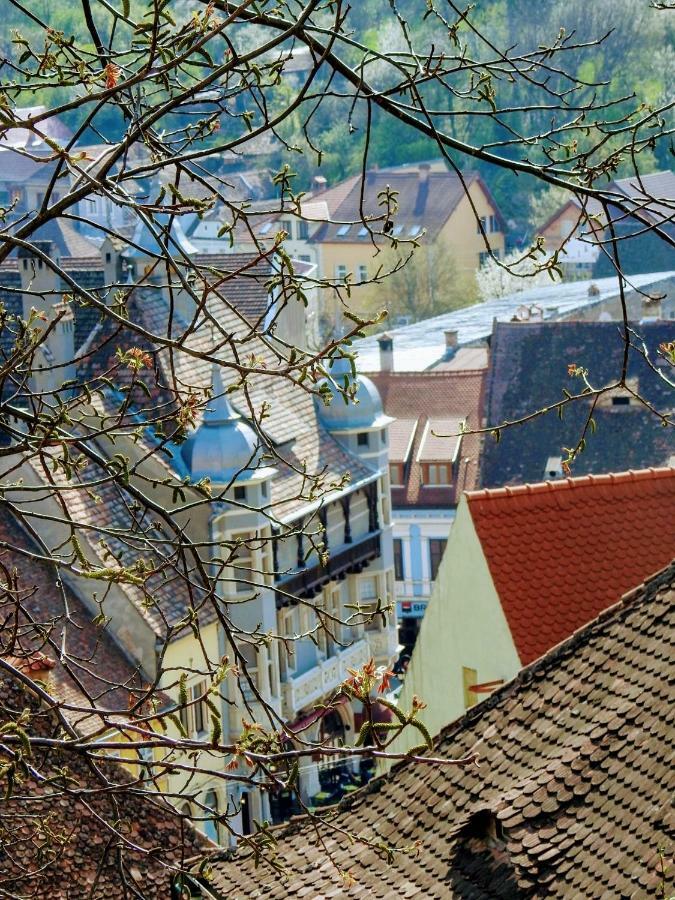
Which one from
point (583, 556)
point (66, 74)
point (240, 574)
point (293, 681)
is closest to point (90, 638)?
point (240, 574)

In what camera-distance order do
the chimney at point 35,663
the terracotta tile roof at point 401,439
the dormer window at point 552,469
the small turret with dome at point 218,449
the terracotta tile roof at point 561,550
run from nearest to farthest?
the chimney at point 35,663 < the terracotta tile roof at point 561,550 < the small turret with dome at point 218,449 < the dormer window at point 552,469 < the terracotta tile roof at point 401,439

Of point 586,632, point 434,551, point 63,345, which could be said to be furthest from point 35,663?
point 434,551

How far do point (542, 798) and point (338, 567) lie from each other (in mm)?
25720

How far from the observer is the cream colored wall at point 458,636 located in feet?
44.8

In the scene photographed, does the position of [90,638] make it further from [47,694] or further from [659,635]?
[47,694]

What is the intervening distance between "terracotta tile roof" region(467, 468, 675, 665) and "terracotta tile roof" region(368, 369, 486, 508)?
3349cm

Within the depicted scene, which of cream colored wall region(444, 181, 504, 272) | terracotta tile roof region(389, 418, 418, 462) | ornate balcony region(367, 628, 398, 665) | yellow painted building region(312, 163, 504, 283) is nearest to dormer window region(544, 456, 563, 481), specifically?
terracotta tile roof region(389, 418, 418, 462)

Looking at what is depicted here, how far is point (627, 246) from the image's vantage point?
3004 inches

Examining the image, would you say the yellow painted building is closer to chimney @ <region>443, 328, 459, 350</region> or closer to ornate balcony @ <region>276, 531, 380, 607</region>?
chimney @ <region>443, 328, 459, 350</region>

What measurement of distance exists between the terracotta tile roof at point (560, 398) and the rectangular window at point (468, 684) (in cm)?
3004

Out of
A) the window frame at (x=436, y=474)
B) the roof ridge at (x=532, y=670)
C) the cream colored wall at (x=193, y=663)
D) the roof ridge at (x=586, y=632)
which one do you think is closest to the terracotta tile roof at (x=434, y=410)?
the window frame at (x=436, y=474)

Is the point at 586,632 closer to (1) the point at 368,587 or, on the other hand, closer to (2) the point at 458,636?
(2) the point at 458,636

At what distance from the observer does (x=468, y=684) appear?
47.2ft

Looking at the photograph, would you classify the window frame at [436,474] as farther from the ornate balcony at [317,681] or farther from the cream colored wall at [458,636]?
the cream colored wall at [458,636]
